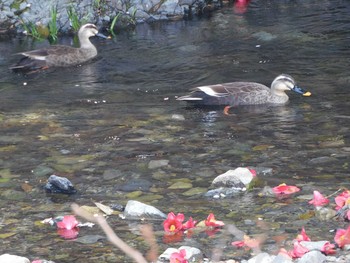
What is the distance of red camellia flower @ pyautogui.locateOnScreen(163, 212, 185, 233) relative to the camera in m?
6.51

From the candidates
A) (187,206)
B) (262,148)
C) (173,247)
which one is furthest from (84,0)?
(173,247)

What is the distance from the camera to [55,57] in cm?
1417

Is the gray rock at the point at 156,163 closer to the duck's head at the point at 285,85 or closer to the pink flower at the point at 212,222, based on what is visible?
the pink flower at the point at 212,222

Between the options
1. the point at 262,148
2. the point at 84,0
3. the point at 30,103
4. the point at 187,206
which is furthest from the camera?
the point at 84,0

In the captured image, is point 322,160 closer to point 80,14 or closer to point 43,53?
point 43,53

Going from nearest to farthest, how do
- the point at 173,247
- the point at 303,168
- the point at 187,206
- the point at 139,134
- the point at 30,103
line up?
1. the point at 173,247
2. the point at 187,206
3. the point at 303,168
4. the point at 139,134
5. the point at 30,103

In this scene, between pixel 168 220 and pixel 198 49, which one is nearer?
pixel 168 220

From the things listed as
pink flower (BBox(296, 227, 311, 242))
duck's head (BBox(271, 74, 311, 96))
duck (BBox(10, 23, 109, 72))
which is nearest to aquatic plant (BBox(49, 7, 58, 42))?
duck (BBox(10, 23, 109, 72))

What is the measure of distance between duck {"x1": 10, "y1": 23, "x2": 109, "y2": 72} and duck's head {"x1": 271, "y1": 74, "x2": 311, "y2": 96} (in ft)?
12.9

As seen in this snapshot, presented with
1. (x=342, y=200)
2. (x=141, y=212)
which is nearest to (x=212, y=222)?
(x=141, y=212)

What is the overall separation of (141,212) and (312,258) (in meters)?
2.03

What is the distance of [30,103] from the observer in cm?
1198

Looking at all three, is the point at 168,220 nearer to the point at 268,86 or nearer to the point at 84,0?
the point at 268,86

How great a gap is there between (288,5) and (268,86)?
511 centimetres
